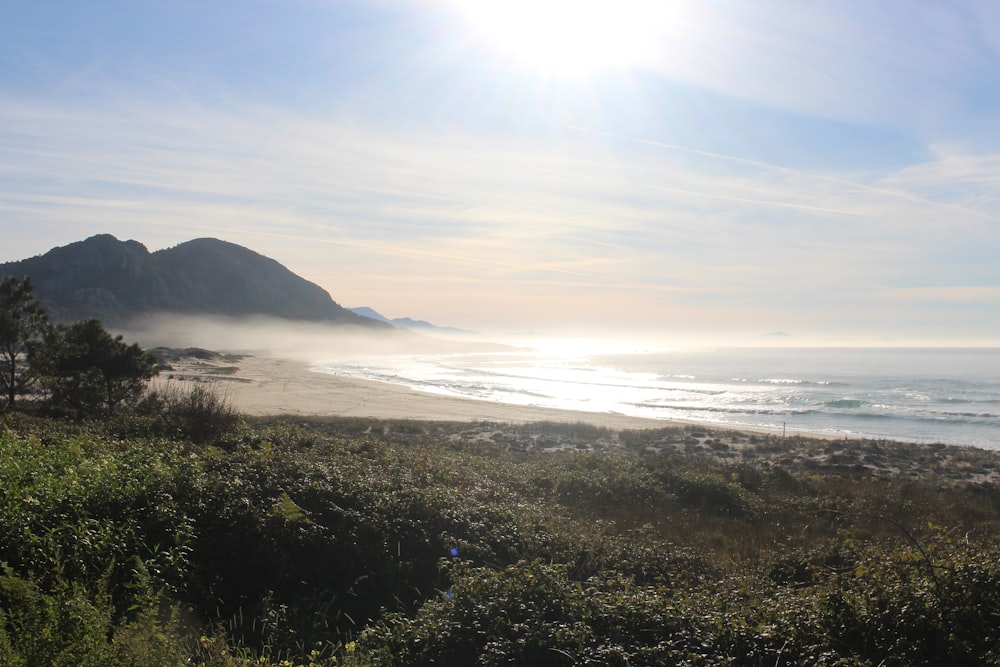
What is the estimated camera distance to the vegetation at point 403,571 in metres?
4.75

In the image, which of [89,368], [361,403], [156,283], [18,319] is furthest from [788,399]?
[156,283]

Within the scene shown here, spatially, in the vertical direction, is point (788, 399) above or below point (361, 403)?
above

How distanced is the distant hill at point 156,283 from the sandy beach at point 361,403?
9450cm

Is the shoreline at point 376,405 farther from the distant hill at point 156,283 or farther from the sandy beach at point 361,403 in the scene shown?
the distant hill at point 156,283

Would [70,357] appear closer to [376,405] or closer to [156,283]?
[376,405]

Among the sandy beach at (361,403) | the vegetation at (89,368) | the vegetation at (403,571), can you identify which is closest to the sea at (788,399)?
the sandy beach at (361,403)

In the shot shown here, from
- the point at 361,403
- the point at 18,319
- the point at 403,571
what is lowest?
the point at 361,403

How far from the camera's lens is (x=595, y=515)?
11820 millimetres

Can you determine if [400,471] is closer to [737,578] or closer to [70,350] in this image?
[737,578]

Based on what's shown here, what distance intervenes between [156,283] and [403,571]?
180088 mm

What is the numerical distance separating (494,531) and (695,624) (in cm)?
347

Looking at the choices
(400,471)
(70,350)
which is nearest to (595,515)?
(400,471)

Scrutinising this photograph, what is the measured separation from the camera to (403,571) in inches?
285

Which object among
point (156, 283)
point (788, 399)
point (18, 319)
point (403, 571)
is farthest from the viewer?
point (156, 283)
